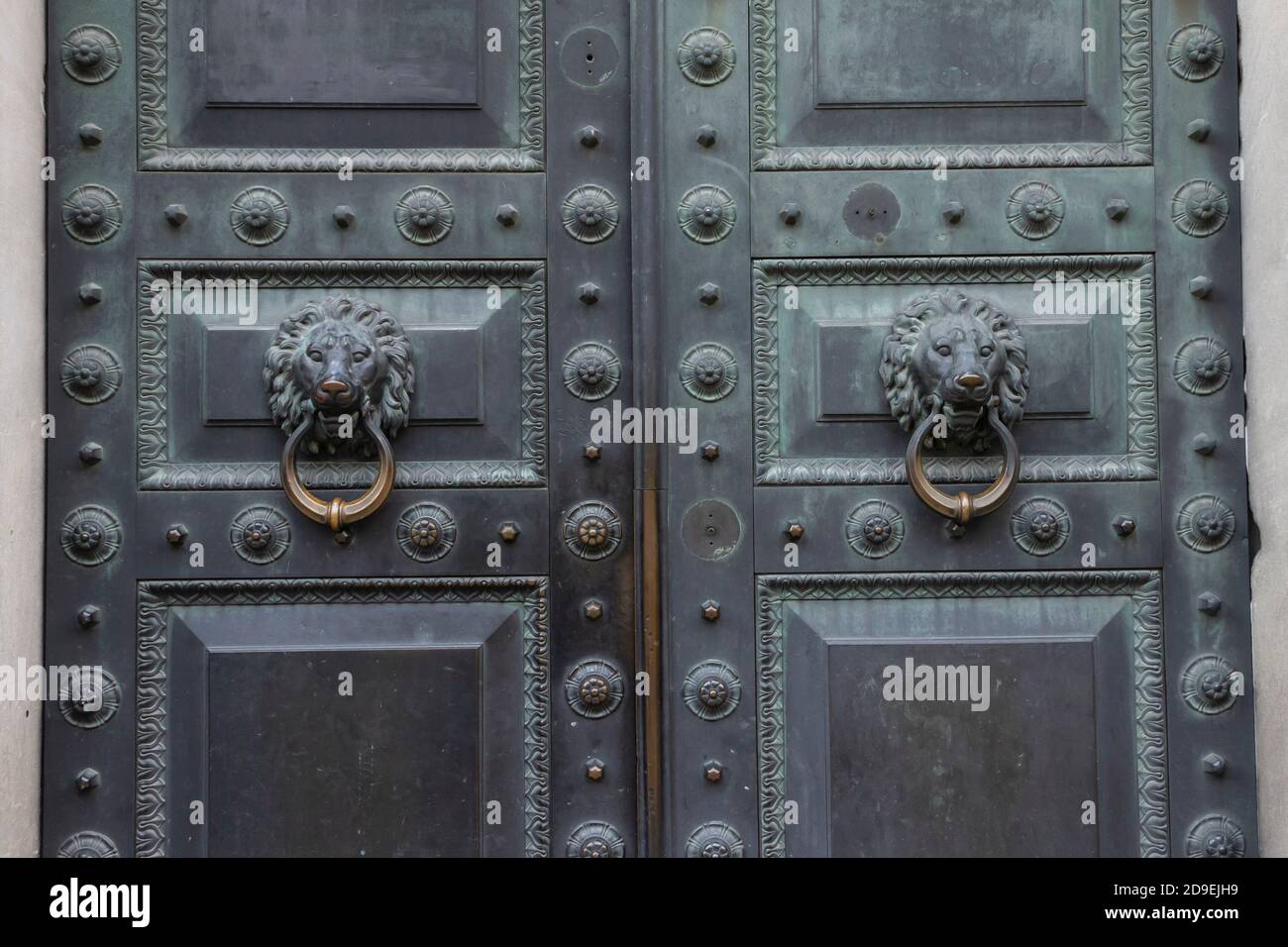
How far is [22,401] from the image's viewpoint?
1.90 metres

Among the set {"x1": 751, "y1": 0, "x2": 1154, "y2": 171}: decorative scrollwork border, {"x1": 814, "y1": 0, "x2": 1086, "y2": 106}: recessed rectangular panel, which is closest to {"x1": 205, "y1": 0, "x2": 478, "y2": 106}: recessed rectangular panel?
{"x1": 751, "y1": 0, "x2": 1154, "y2": 171}: decorative scrollwork border

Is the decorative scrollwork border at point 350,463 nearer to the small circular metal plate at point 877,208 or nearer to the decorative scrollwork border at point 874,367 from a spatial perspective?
the decorative scrollwork border at point 874,367

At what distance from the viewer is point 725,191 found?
2021mm

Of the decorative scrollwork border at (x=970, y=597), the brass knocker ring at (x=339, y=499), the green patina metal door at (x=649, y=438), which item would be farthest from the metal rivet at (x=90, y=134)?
the decorative scrollwork border at (x=970, y=597)

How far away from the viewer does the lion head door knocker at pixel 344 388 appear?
6.25 feet

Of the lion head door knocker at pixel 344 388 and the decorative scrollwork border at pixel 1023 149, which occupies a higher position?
the decorative scrollwork border at pixel 1023 149

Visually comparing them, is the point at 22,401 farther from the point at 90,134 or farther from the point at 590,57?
the point at 590,57

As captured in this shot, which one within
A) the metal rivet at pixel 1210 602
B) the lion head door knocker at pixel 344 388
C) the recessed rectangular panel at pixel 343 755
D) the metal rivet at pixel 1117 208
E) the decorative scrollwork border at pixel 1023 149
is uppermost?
the decorative scrollwork border at pixel 1023 149

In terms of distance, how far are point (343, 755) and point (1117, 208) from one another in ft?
5.15

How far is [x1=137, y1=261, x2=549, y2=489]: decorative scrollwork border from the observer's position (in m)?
1.98

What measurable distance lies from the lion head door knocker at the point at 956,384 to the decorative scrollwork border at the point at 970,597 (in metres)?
0.13

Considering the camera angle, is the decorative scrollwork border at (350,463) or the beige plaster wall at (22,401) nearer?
Result: the beige plaster wall at (22,401)
